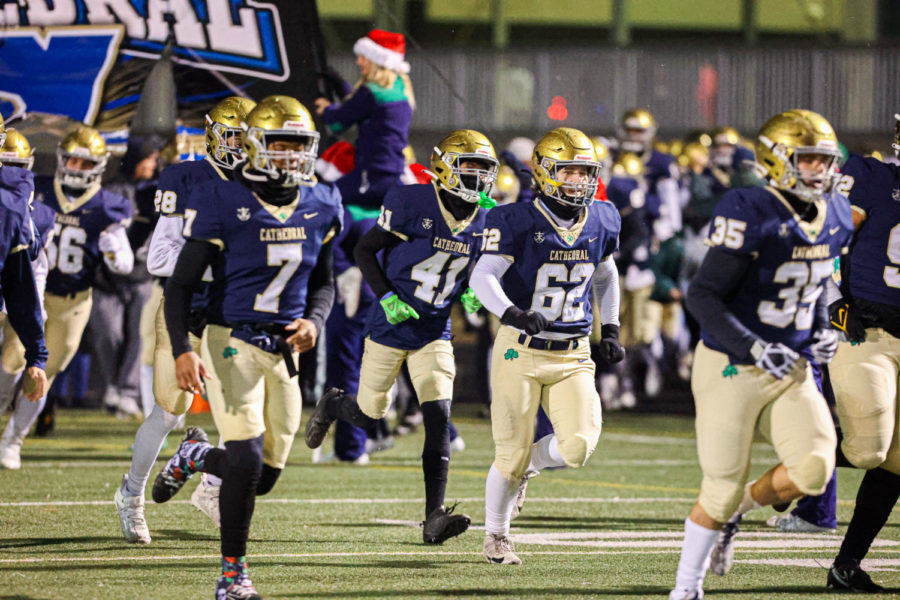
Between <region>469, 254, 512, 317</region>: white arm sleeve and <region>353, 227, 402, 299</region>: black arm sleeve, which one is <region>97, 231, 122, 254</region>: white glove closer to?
<region>353, 227, 402, 299</region>: black arm sleeve

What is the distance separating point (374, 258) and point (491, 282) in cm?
110

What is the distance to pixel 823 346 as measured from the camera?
5199 mm

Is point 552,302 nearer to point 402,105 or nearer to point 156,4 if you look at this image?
point 402,105

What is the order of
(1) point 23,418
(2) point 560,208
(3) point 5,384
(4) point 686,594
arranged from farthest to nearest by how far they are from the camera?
(1) point 23,418, (3) point 5,384, (2) point 560,208, (4) point 686,594

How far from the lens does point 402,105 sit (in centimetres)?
985

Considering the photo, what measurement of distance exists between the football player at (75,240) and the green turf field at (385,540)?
75cm

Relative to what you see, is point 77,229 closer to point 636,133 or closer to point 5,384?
point 5,384

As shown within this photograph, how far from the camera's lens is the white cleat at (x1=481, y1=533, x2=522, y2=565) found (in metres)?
6.14

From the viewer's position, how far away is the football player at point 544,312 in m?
6.16

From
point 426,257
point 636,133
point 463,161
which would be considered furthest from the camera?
point 636,133

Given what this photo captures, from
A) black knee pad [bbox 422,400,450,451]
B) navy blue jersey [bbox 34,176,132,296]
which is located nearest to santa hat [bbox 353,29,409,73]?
navy blue jersey [bbox 34,176,132,296]

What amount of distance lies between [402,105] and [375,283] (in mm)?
3035

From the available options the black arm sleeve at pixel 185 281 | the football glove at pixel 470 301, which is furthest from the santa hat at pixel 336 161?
the black arm sleeve at pixel 185 281

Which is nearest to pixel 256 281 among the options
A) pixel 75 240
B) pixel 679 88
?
pixel 75 240
